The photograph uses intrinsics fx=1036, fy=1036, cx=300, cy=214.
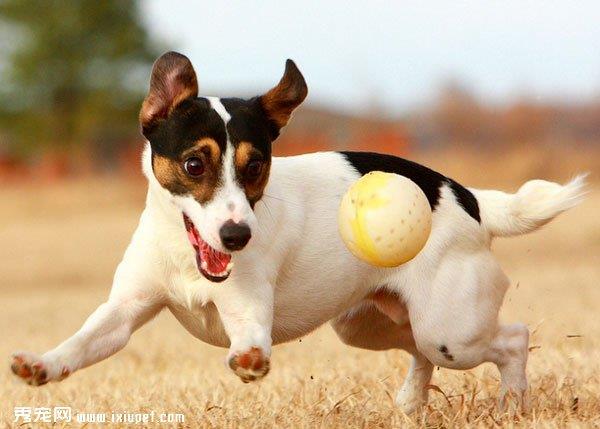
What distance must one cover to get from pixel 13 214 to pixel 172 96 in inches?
914

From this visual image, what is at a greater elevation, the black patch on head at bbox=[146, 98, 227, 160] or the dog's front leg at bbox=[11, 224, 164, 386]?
the black patch on head at bbox=[146, 98, 227, 160]

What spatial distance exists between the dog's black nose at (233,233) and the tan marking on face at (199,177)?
0.20 meters

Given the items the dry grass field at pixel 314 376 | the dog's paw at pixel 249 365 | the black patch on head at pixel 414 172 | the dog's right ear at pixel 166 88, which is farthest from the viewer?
the black patch on head at pixel 414 172

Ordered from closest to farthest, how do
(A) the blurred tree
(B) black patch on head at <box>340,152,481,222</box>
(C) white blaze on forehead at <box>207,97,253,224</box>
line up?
1. (C) white blaze on forehead at <box>207,97,253,224</box>
2. (B) black patch on head at <box>340,152,481,222</box>
3. (A) the blurred tree

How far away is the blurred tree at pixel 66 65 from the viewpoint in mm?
40219

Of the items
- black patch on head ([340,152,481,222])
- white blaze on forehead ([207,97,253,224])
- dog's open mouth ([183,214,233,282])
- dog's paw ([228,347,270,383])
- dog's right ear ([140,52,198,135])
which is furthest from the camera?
black patch on head ([340,152,481,222])

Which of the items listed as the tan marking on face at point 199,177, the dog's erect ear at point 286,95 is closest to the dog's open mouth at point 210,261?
the tan marking on face at point 199,177

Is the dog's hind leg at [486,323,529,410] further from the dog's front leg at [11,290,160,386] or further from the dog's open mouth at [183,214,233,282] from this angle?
the dog's front leg at [11,290,160,386]

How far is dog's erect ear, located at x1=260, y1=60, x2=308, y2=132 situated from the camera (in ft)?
15.0

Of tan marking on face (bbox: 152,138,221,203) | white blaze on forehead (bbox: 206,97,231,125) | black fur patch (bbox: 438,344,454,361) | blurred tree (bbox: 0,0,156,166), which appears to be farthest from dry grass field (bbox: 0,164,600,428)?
blurred tree (bbox: 0,0,156,166)

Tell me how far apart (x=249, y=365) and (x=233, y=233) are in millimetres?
506

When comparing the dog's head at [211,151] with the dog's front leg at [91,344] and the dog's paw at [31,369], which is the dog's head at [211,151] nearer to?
the dog's front leg at [91,344]

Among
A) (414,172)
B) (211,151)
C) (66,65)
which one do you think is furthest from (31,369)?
(66,65)

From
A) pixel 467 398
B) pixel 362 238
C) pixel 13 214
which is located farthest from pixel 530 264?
pixel 13 214
